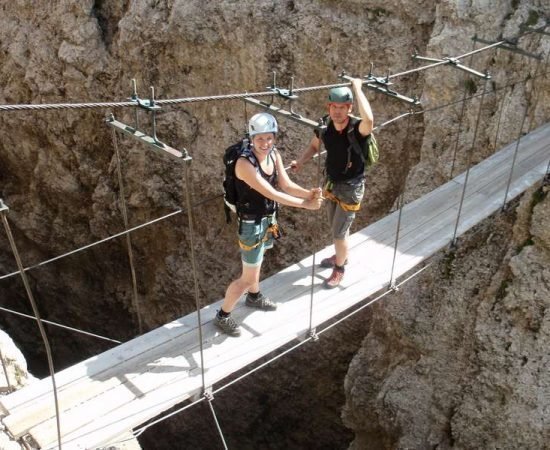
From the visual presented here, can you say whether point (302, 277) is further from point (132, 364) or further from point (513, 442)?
point (513, 442)

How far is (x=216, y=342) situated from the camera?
11.6 ft

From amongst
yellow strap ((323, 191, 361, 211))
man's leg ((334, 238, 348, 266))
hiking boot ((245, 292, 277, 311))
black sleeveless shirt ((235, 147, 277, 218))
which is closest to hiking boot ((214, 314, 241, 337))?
hiking boot ((245, 292, 277, 311))

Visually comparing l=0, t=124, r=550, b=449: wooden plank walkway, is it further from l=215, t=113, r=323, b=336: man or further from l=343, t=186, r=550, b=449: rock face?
l=343, t=186, r=550, b=449: rock face

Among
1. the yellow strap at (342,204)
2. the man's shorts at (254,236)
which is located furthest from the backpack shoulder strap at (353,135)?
the man's shorts at (254,236)

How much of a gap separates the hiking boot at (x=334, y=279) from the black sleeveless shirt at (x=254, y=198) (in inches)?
33.8

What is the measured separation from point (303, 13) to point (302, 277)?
12.6 ft

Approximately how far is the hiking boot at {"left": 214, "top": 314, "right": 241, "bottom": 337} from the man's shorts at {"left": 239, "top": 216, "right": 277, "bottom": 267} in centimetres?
35

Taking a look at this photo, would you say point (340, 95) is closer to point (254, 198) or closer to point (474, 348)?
point (254, 198)

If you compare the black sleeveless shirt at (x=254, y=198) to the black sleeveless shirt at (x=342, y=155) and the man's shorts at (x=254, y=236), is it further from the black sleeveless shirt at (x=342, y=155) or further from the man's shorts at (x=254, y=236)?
the black sleeveless shirt at (x=342, y=155)

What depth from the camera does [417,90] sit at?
6.59 m

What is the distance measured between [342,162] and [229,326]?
112 cm

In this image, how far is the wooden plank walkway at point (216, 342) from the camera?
3023mm

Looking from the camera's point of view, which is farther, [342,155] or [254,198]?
[342,155]

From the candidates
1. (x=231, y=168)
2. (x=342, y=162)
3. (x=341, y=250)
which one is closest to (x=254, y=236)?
(x=231, y=168)
